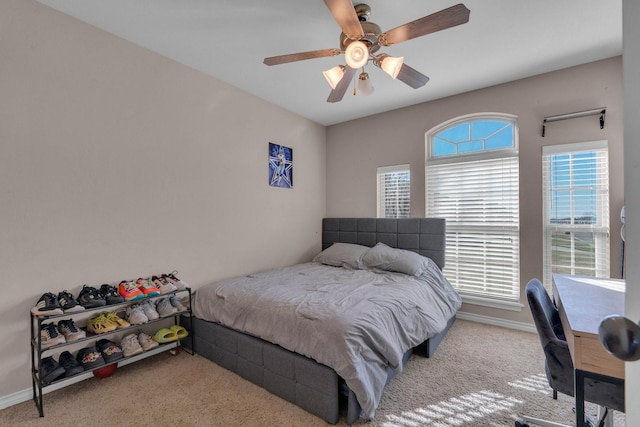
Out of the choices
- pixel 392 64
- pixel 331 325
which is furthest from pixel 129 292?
pixel 392 64

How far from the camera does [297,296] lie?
2305mm

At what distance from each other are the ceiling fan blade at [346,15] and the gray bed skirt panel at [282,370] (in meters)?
2.11

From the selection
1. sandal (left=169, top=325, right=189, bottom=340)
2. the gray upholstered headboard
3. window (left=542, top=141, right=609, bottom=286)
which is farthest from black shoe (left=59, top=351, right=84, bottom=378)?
window (left=542, top=141, right=609, bottom=286)

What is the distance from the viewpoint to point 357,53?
1852mm

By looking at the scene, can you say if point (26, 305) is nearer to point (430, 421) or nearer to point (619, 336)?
point (430, 421)

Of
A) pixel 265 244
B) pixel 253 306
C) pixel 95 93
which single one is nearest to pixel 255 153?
pixel 265 244

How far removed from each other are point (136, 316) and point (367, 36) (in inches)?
106

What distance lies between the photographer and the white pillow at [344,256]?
353cm

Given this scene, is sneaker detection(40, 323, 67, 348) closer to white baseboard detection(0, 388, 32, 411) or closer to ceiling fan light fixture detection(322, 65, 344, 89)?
white baseboard detection(0, 388, 32, 411)

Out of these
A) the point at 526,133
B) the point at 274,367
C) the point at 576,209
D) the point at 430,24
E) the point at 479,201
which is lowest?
the point at 274,367

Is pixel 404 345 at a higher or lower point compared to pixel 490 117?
lower

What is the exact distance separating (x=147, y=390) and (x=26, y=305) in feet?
3.37

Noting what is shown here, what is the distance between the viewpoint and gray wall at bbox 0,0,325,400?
1938 mm

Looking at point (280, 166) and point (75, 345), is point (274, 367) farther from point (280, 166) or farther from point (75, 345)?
point (280, 166)
